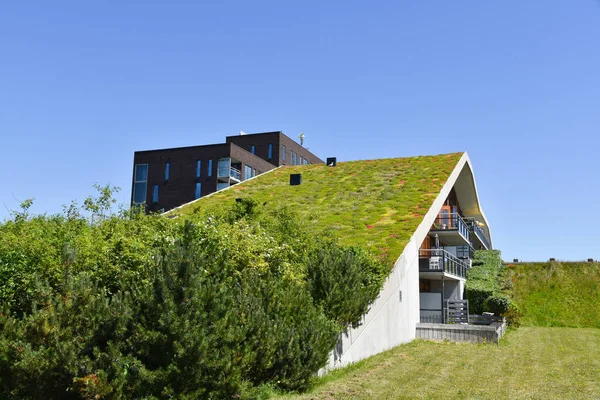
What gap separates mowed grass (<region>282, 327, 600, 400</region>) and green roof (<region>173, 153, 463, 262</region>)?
4.50m

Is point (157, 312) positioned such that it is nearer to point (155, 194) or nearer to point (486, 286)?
point (486, 286)

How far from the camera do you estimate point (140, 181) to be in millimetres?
55938

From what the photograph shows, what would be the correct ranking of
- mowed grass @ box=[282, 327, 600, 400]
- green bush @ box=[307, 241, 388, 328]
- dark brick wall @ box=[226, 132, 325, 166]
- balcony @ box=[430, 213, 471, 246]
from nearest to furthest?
mowed grass @ box=[282, 327, 600, 400], green bush @ box=[307, 241, 388, 328], balcony @ box=[430, 213, 471, 246], dark brick wall @ box=[226, 132, 325, 166]

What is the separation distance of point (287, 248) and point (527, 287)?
30317 mm

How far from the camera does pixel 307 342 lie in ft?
38.9

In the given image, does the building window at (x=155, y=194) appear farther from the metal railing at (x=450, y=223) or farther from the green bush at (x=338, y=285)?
the green bush at (x=338, y=285)

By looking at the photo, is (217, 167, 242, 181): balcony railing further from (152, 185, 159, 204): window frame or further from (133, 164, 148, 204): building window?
(133, 164, 148, 204): building window

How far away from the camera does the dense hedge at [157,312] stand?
31.3 feet

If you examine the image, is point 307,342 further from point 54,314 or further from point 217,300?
point 54,314

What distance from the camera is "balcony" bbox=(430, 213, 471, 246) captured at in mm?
31534

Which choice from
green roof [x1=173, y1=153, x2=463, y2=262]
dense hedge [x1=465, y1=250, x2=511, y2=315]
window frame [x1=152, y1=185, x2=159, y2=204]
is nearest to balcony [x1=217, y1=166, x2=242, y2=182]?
window frame [x1=152, y1=185, x2=159, y2=204]

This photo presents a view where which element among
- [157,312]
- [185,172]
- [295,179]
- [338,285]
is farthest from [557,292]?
[157,312]

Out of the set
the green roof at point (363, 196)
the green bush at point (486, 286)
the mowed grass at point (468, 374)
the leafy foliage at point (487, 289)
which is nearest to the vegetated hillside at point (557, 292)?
the green bush at point (486, 286)

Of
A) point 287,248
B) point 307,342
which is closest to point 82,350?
point 307,342
